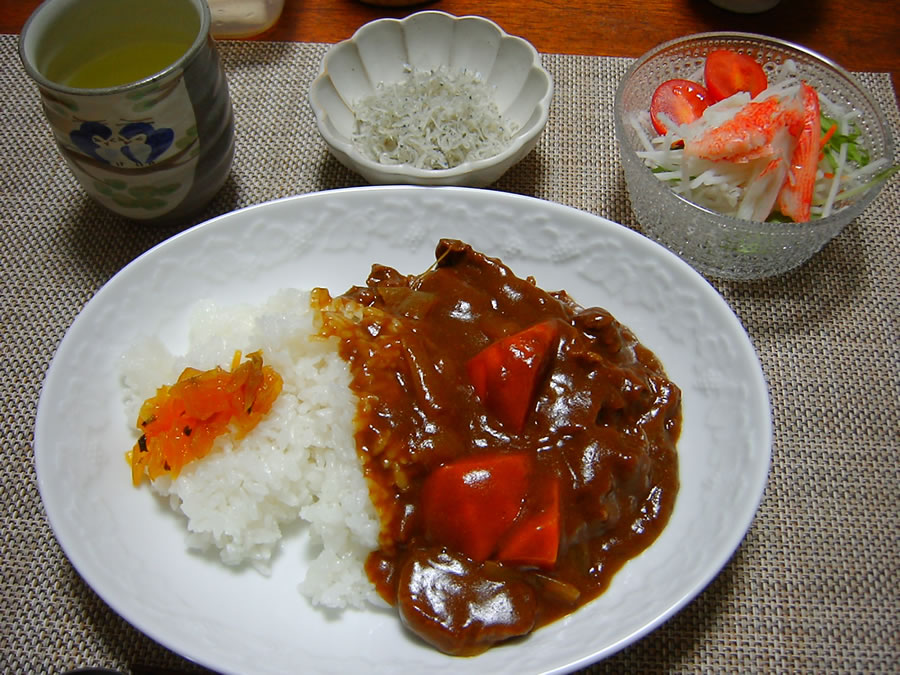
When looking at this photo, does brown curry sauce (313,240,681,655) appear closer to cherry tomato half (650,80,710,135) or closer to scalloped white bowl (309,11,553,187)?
scalloped white bowl (309,11,553,187)

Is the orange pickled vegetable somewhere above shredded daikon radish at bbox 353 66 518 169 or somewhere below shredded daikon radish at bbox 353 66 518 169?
below

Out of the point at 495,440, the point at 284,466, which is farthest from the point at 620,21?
the point at 284,466

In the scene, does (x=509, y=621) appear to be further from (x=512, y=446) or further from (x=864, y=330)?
(x=864, y=330)

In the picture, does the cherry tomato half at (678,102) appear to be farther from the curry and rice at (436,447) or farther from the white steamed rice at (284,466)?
the white steamed rice at (284,466)

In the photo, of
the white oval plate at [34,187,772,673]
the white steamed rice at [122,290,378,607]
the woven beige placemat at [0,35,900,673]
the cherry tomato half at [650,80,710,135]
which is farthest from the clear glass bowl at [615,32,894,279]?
the white steamed rice at [122,290,378,607]

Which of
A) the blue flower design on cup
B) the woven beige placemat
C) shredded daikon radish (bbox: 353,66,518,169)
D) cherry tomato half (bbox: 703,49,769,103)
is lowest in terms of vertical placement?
the woven beige placemat

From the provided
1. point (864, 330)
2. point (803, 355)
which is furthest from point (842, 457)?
point (864, 330)
